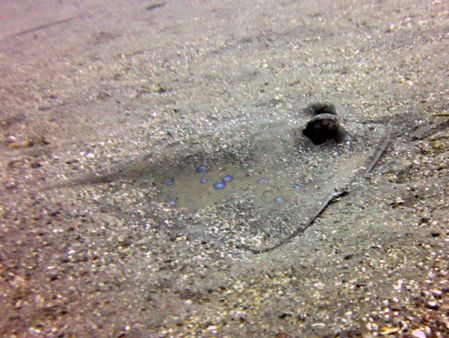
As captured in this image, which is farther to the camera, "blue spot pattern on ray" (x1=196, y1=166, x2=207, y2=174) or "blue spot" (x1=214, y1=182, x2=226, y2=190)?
"blue spot pattern on ray" (x1=196, y1=166, x2=207, y2=174)

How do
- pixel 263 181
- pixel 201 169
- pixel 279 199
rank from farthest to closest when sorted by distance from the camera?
1. pixel 201 169
2. pixel 263 181
3. pixel 279 199

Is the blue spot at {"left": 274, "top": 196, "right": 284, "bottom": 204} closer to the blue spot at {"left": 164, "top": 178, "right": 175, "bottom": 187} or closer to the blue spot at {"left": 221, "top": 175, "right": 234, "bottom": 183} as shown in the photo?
the blue spot at {"left": 221, "top": 175, "right": 234, "bottom": 183}

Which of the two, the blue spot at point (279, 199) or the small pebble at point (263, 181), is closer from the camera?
the blue spot at point (279, 199)

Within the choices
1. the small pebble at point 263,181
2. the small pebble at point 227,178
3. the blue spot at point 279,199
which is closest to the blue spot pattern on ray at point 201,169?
the small pebble at point 227,178

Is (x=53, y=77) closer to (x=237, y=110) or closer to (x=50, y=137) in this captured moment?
(x=50, y=137)

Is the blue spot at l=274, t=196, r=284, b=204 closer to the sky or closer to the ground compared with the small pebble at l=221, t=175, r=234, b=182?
closer to the ground

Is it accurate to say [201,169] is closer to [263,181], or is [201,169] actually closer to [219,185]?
[219,185]

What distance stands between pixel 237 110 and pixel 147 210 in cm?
131

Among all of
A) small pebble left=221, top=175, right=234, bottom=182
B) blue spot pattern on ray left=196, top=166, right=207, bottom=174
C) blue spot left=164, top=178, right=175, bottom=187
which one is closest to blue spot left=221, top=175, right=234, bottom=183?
small pebble left=221, top=175, right=234, bottom=182

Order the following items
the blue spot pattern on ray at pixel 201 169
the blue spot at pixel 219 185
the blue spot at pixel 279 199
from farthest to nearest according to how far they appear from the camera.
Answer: the blue spot pattern on ray at pixel 201 169
the blue spot at pixel 219 185
the blue spot at pixel 279 199

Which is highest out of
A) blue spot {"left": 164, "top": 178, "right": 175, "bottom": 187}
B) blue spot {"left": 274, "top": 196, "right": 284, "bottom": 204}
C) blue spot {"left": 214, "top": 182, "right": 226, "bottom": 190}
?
blue spot {"left": 164, "top": 178, "right": 175, "bottom": 187}

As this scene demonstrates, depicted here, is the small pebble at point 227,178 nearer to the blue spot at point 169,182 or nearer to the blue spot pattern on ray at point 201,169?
the blue spot pattern on ray at point 201,169

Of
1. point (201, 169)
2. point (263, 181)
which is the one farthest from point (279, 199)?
point (201, 169)

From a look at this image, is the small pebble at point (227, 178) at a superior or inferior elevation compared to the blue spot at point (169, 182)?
inferior
